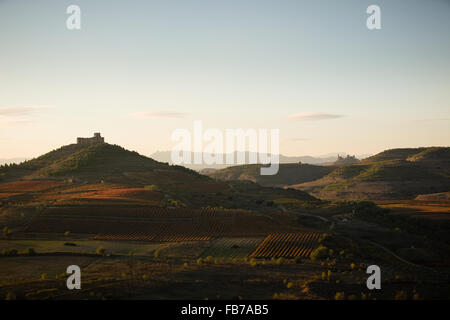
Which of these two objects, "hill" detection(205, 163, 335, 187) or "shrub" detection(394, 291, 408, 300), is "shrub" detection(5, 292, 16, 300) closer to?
"shrub" detection(394, 291, 408, 300)

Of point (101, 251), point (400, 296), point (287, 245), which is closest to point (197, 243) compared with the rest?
point (287, 245)

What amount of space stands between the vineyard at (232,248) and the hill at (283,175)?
111657mm

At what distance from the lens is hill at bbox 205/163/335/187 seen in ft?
556

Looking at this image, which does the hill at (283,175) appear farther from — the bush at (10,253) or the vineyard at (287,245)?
the bush at (10,253)

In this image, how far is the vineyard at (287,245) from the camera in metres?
44.4

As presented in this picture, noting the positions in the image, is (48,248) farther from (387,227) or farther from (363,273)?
(387,227)

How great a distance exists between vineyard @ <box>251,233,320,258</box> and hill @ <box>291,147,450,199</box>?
75759 millimetres

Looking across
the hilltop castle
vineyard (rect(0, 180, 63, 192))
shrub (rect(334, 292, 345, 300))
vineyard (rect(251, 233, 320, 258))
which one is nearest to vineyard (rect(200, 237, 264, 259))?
vineyard (rect(251, 233, 320, 258))

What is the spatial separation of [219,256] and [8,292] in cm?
2097

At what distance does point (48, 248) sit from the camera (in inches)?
1841

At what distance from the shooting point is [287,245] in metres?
48.6

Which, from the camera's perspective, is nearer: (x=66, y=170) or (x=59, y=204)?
(x=59, y=204)

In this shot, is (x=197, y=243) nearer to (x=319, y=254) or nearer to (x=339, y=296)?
(x=319, y=254)
